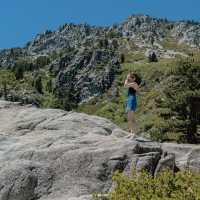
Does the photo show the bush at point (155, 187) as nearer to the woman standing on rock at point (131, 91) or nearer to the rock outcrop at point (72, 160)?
the rock outcrop at point (72, 160)

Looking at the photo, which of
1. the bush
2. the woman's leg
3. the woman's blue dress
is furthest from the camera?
the woman's leg

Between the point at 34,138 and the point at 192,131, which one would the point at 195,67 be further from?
the point at 34,138

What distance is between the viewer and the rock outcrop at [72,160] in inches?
1067

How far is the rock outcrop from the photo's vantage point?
88.9ft

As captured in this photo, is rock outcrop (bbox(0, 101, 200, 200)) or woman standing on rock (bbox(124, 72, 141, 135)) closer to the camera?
rock outcrop (bbox(0, 101, 200, 200))

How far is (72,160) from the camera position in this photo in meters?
28.2

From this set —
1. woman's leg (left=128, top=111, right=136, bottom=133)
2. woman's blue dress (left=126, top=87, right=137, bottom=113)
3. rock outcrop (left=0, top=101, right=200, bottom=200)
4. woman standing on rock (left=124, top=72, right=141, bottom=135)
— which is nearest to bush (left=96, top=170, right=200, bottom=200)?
rock outcrop (left=0, top=101, right=200, bottom=200)

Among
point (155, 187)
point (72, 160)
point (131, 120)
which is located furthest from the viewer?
point (131, 120)

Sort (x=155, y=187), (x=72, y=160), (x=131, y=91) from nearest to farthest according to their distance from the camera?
(x=155, y=187)
(x=72, y=160)
(x=131, y=91)

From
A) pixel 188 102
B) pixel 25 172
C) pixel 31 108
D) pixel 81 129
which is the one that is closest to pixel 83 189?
pixel 25 172

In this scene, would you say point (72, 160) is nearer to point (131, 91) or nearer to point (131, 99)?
point (131, 99)

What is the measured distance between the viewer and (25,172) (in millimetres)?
27531

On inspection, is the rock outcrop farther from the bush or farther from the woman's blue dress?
the bush

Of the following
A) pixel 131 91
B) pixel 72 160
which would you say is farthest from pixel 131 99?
pixel 72 160
